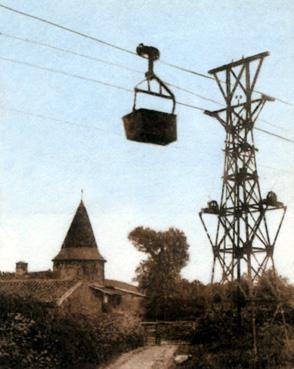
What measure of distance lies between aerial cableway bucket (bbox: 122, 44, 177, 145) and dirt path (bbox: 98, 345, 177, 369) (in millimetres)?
10568

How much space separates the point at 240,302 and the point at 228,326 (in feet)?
2.98

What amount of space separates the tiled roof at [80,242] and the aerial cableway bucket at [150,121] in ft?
148

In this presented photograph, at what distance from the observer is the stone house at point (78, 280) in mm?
31609

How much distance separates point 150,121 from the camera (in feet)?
28.3

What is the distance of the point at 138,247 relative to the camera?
48.4 meters

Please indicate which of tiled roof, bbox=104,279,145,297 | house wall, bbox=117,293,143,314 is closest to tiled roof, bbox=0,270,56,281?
tiled roof, bbox=104,279,145,297

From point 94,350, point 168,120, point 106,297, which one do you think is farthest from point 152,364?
point 106,297

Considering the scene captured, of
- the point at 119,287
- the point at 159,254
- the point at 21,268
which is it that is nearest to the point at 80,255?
the point at 119,287

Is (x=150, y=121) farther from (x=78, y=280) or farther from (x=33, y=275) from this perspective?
(x=33, y=275)

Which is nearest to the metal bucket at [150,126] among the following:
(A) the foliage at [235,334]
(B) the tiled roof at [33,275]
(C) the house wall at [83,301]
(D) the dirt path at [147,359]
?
(A) the foliage at [235,334]

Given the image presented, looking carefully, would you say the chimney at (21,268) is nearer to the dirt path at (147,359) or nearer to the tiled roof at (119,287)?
the tiled roof at (119,287)

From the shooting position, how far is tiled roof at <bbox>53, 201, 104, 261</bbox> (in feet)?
175

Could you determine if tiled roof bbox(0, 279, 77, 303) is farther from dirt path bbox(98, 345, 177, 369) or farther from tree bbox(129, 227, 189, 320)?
tree bbox(129, 227, 189, 320)

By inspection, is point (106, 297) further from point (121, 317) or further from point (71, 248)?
point (71, 248)
